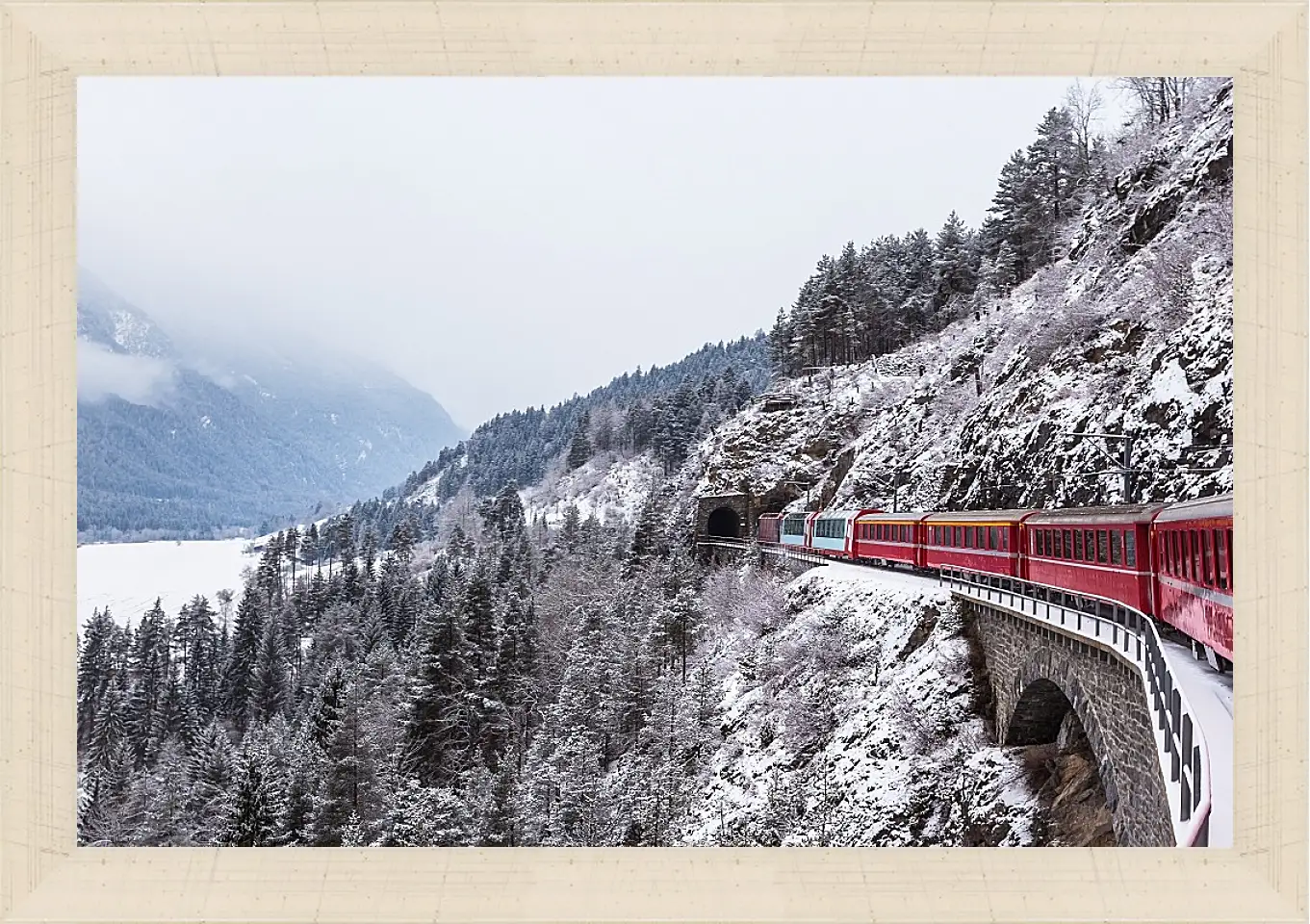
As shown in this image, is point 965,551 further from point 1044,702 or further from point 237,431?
point 237,431

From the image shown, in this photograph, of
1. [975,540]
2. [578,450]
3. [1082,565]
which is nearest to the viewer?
[1082,565]

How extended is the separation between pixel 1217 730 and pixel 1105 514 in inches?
123

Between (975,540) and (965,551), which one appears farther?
(965,551)

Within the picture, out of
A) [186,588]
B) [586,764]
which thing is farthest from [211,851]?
[186,588]

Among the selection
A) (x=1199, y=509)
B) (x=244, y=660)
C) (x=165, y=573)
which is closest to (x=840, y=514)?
(x=1199, y=509)

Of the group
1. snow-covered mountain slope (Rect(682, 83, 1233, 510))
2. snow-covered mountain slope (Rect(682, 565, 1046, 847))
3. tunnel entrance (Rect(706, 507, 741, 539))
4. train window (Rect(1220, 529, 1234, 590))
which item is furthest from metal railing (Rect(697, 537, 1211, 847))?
tunnel entrance (Rect(706, 507, 741, 539))

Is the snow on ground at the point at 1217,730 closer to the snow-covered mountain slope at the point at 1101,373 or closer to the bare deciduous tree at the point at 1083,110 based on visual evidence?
the snow-covered mountain slope at the point at 1101,373

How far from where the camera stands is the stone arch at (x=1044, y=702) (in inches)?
271

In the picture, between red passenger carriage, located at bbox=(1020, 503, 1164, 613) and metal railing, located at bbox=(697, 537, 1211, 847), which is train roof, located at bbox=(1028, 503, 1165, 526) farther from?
metal railing, located at bbox=(697, 537, 1211, 847)

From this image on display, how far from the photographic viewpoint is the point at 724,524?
32.3 metres

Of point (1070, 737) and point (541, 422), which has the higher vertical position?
point (541, 422)
